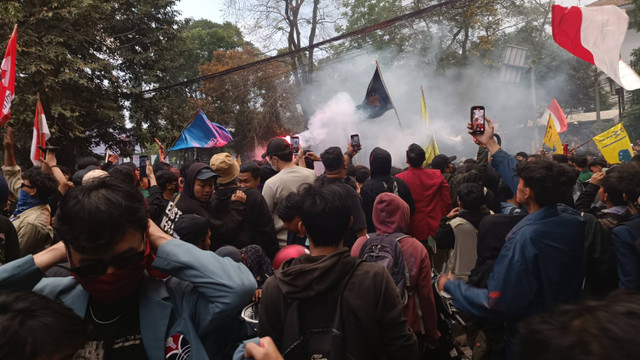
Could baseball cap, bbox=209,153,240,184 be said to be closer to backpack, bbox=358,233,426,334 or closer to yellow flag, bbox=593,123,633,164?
backpack, bbox=358,233,426,334

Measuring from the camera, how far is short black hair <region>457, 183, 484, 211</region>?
3.89 meters

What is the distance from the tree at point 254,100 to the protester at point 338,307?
25253 mm

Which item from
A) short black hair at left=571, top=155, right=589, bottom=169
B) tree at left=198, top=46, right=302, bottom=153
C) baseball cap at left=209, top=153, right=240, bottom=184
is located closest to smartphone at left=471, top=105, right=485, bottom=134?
baseball cap at left=209, top=153, right=240, bottom=184

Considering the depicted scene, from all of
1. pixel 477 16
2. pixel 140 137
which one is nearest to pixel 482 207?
pixel 140 137

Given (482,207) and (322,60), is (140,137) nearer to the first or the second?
(322,60)

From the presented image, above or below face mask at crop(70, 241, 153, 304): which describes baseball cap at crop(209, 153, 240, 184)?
above

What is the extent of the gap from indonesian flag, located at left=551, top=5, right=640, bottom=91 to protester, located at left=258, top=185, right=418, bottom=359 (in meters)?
3.43

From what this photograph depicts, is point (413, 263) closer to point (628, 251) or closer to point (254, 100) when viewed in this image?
point (628, 251)

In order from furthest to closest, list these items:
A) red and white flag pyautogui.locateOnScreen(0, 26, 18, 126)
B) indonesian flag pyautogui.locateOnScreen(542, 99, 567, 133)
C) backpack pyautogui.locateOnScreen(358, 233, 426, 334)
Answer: indonesian flag pyautogui.locateOnScreen(542, 99, 567, 133)
red and white flag pyautogui.locateOnScreen(0, 26, 18, 126)
backpack pyautogui.locateOnScreen(358, 233, 426, 334)

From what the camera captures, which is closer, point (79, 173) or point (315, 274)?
point (315, 274)

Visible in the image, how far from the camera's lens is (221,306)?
54.4 inches

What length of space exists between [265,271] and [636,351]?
2.49 metres

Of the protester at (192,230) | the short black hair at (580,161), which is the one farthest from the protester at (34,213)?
the short black hair at (580,161)

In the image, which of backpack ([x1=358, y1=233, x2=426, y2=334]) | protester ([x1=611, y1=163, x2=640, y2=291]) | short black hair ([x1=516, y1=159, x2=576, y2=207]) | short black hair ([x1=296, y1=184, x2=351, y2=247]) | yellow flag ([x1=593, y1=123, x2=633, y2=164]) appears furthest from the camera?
yellow flag ([x1=593, y1=123, x2=633, y2=164])
